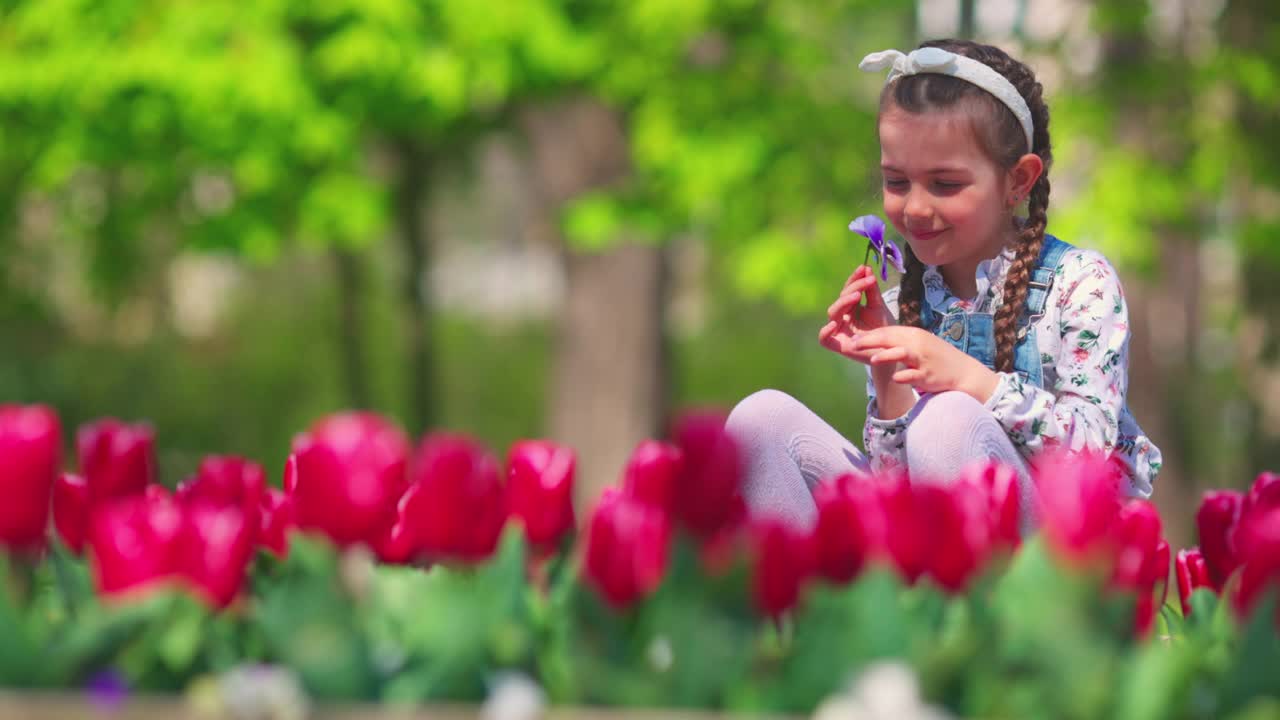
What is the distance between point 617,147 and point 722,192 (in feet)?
7.71

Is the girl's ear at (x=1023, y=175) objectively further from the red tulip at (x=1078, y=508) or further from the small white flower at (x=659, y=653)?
the small white flower at (x=659, y=653)

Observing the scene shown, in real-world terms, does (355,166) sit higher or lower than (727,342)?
higher

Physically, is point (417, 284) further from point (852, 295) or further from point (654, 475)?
point (654, 475)

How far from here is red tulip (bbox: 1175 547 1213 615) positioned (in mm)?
2611

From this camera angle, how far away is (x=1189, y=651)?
1.60 m

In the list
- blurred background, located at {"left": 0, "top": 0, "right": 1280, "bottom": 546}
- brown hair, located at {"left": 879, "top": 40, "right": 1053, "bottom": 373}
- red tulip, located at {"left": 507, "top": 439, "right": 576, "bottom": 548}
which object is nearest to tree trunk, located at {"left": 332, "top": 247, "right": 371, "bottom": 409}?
blurred background, located at {"left": 0, "top": 0, "right": 1280, "bottom": 546}

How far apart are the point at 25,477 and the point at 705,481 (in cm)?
82

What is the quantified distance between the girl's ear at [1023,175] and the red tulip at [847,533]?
134 centimetres

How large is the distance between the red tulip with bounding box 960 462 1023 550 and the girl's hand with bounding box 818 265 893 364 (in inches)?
19.3

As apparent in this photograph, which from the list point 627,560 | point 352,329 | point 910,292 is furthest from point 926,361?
point 352,329

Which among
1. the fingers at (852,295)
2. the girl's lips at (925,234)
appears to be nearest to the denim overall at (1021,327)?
the girl's lips at (925,234)

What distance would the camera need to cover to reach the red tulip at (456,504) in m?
1.82

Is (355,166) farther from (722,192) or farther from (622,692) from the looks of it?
(622,692)

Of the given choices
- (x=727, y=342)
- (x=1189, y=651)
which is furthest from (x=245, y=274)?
(x=1189, y=651)
